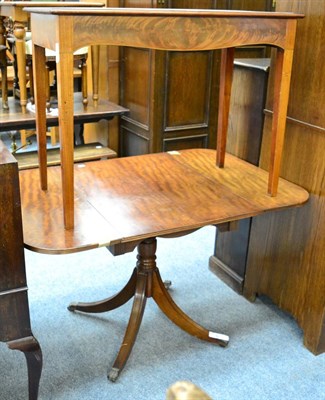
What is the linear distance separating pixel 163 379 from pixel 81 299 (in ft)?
2.03

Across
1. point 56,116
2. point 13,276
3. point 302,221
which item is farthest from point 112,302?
point 56,116

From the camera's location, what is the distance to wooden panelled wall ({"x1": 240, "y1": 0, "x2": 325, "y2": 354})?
1.75 m

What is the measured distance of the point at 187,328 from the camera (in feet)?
6.41

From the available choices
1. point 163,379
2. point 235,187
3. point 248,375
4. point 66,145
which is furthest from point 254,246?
point 66,145

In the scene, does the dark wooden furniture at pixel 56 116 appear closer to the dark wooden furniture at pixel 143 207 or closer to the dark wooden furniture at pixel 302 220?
the dark wooden furniture at pixel 143 207

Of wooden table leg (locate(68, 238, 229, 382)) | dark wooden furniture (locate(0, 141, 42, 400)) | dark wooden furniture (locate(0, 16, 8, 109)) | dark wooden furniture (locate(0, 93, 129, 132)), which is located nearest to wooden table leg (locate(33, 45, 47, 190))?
dark wooden furniture (locate(0, 141, 42, 400))

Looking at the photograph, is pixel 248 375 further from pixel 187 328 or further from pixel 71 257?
pixel 71 257

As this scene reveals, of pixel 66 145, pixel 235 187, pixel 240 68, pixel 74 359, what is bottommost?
pixel 74 359

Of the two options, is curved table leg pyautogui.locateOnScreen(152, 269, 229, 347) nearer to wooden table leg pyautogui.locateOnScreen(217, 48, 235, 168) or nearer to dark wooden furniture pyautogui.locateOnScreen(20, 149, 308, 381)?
dark wooden furniture pyautogui.locateOnScreen(20, 149, 308, 381)

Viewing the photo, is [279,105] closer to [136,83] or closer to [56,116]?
[56,116]

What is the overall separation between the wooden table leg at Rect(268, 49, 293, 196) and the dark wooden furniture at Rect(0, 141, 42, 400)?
0.90 meters

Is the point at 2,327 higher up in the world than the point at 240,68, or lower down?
lower down

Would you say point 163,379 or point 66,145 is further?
point 163,379

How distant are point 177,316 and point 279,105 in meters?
A: 0.88
